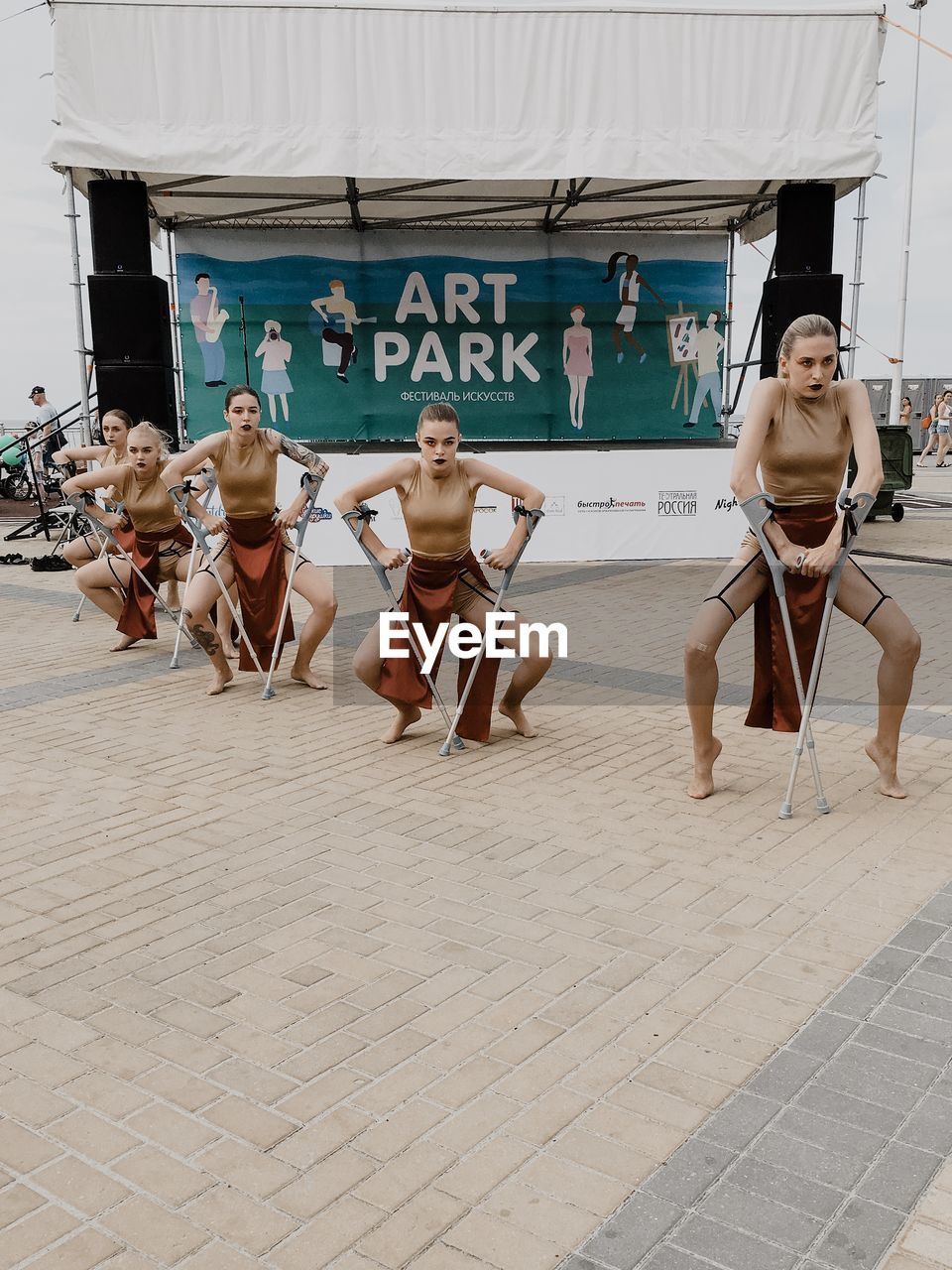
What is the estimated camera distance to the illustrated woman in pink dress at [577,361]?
52.1ft

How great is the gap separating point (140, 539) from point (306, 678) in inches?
77.8

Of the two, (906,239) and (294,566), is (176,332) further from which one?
(906,239)

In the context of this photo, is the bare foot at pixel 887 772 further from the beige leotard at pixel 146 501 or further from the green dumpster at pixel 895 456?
the green dumpster at pixel 895 456

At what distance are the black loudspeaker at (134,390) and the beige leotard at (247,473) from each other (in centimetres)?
433

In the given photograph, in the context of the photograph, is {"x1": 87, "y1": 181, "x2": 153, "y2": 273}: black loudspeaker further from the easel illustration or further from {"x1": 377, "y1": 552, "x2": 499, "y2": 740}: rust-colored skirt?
the easel illustration

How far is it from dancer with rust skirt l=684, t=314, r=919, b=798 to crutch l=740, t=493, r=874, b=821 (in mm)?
47

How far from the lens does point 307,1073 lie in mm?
2896

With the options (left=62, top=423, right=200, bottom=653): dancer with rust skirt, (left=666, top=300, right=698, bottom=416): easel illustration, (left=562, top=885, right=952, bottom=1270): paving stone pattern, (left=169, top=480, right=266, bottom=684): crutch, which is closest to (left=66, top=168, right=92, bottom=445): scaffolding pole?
(left=62, top=423, right=200, bottom=653): dancer with rust skirt

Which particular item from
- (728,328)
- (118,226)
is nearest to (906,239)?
(728,328)

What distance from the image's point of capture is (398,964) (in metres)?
3.48

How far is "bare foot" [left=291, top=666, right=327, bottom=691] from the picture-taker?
286 inches

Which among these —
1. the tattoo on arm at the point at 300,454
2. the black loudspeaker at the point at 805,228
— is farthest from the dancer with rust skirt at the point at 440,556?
the black loudspeaker at the point at 805,228

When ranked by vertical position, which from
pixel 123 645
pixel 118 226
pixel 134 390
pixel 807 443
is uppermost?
pixel 118 226

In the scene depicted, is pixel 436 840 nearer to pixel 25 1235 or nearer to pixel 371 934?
pixel 371 934
